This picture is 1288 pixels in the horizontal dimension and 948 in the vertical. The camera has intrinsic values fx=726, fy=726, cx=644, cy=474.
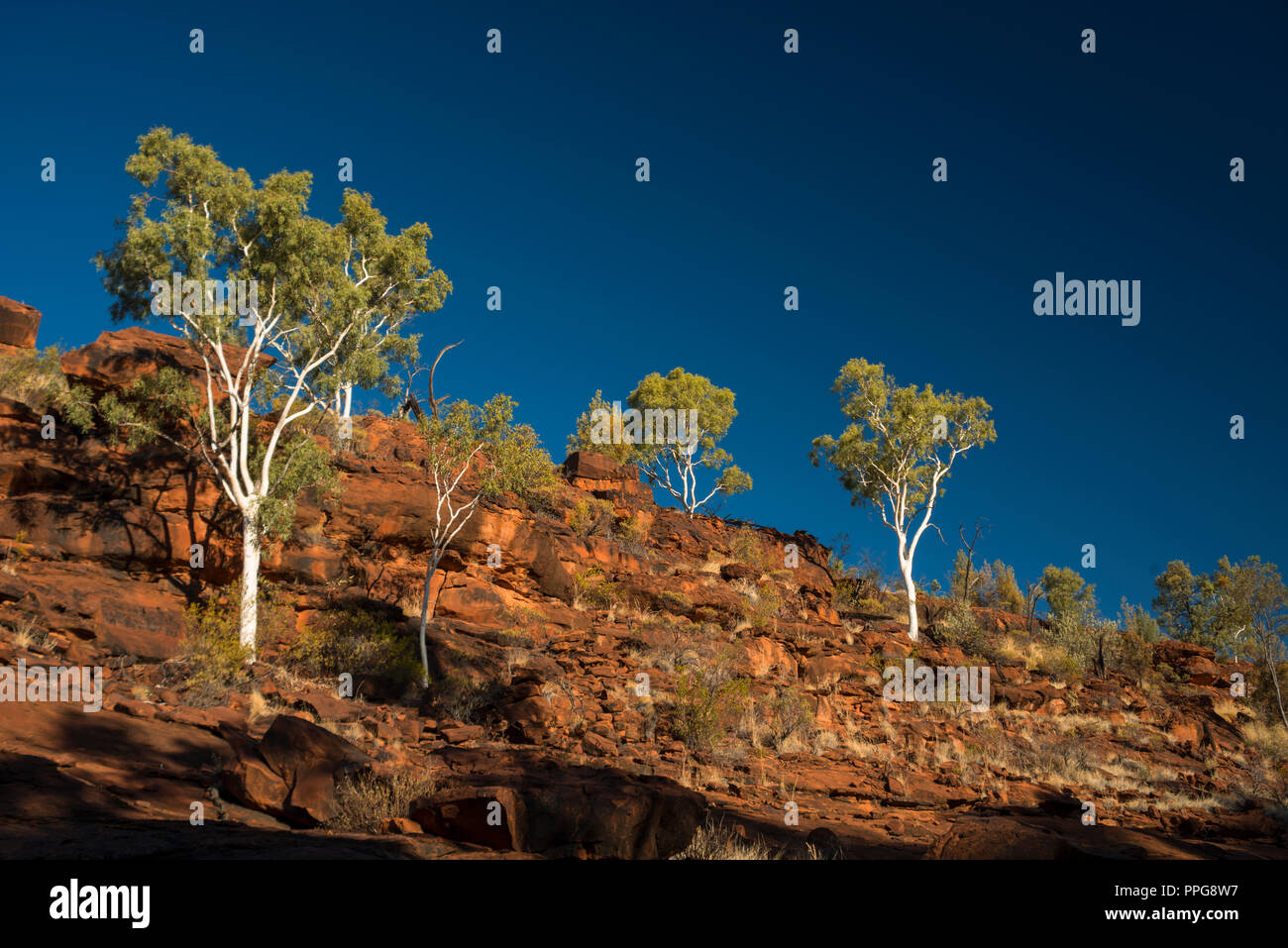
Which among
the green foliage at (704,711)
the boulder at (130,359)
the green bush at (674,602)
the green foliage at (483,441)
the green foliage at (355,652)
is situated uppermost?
the boulder at (130,359)

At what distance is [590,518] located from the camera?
26.6 m

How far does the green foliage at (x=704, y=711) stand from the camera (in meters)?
13.6

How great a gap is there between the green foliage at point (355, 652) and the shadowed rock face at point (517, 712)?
0.42 m

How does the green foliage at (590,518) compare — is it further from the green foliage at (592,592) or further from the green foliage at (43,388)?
the green foliage at (43,388)

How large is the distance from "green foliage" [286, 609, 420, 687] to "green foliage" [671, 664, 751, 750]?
583 centimetres

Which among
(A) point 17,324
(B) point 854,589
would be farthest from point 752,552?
(A) point 17,324

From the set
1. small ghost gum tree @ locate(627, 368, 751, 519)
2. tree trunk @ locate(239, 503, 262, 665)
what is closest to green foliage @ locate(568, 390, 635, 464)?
small ghost gum tree @ locate(627, 368, 751, 519)

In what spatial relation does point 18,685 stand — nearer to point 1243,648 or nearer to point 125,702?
point 125,702

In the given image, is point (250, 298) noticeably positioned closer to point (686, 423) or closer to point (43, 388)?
point (43, 388)

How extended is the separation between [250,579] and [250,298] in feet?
→ 26.7

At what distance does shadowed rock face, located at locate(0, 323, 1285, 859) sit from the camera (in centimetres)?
692

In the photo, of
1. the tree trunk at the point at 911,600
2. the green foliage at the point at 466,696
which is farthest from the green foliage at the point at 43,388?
the tree trunk at the point at 911,600
